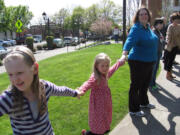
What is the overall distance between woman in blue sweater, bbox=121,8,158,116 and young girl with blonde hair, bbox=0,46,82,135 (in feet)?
6.05

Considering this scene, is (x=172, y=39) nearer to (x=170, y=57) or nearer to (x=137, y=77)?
(x=170, y=57)

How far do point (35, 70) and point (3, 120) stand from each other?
2.56 m

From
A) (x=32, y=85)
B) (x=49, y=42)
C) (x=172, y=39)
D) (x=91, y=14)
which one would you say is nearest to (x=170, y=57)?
(x=172, y=39)

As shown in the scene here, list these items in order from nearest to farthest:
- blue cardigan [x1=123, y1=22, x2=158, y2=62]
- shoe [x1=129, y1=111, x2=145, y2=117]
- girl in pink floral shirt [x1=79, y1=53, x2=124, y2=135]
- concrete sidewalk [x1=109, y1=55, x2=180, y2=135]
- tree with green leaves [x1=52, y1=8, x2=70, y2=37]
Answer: girl in pink floral shirt [x1=79, y1=53, x2=124, y2=135], concrete sidewalk [x1=109, y1=55, x2=180, y2=135], blue cardigan [x1=123, y1=22, x2=158, y2=62], shoe [x1=129, y1=111, x2=145, y2=117], tree with green leaves [x1=52, y1=8, x2=70, y2=37]

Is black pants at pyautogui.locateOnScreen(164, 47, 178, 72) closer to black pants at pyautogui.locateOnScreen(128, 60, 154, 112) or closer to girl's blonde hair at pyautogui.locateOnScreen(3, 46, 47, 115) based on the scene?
black pants at pyautogui.locateOnScreen(128, 60, 154, 112)

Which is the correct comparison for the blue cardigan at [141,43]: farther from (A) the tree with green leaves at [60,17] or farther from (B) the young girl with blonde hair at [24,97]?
(A) the tree with green leaves at [60,17]

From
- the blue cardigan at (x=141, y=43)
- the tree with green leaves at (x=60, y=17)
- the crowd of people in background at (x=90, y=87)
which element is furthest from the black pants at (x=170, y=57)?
the tree with green leaves at (x=60, y=17)

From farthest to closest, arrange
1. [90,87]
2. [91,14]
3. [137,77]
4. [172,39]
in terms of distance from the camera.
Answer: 1. [91,14]
2. [172,39]
3. [137,77]
4. [90,87]

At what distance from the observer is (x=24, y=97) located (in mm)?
1576

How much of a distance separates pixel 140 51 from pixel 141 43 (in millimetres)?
146

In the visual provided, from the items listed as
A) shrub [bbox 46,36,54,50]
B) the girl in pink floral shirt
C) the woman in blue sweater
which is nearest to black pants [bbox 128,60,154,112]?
the woman in blue sweater

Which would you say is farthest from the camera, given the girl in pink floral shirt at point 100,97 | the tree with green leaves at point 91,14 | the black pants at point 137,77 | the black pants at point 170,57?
the tree with green leaves at point 91,14

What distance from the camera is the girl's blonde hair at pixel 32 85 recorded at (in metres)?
1.48

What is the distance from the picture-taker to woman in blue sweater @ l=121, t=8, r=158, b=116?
321 centimetres
